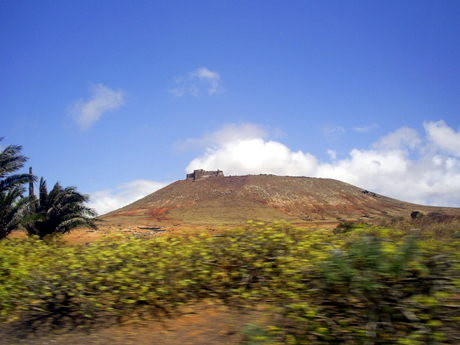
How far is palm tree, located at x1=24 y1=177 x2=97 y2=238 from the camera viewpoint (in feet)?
63.1

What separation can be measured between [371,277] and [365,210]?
7303 cm

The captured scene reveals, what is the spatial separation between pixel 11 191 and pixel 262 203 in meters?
55.4

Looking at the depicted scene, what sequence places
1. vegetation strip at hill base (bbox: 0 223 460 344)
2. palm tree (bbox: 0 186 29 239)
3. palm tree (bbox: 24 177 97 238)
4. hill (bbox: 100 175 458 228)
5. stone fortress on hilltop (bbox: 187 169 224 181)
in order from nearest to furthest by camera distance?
vegetation strip at hill base (bbox: 0 223 460 344) < palm tree (bbox: 0 186 29 239) < palm tree (bbox: 24 177 97 238) < hill (bbox: 100 175 458 228) < stone fortress on hilltop (bbox: 187 169 224 181)

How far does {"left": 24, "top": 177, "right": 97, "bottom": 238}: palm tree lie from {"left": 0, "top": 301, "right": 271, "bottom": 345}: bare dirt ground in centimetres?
1487

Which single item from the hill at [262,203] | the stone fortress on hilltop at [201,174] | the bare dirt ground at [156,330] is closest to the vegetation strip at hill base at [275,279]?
the bare dirt ground at [156,330]

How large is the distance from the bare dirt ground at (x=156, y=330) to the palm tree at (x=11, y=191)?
42.5 ft

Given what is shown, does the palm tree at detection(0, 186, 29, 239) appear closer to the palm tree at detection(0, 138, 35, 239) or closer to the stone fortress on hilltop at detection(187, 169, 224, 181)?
the palm tree at detection(0, 138, 35, 239)

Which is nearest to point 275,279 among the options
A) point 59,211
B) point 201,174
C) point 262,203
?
point 59,211

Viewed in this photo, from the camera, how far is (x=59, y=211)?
19734 mm

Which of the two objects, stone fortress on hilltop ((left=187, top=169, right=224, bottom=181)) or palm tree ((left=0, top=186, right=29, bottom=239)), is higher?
stone fortress on hilltop ((left=187, top=169, right=224, bottom=181))

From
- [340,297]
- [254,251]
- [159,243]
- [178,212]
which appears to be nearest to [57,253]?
[159,243]

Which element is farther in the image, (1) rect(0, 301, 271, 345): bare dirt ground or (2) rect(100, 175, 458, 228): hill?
(2) rect(100, 175, 458, 228): hill

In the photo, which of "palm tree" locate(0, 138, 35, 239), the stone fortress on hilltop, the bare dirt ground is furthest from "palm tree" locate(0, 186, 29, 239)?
the stone fortress on hilltop

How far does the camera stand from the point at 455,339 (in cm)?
284
